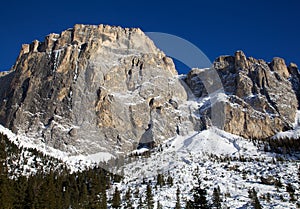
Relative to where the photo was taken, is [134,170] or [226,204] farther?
[134,170]

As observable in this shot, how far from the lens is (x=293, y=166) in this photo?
105438mm

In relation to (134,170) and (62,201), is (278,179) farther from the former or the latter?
(134,170)

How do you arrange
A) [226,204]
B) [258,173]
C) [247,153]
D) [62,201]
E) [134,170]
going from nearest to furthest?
[226,204] < [62,201] < [258,173] < [134,170] < [247,153]

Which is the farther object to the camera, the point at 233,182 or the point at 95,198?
the point at 233,182

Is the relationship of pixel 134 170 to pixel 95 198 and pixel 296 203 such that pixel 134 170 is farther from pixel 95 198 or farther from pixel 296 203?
pixel 296 203

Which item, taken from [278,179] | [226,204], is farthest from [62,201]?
[278,179]

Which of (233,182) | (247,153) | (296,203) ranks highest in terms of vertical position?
(247,153)

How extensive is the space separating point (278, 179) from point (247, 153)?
96.7 m

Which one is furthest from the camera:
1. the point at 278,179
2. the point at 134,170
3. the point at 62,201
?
the point at 134,170

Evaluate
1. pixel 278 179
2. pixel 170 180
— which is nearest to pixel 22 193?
pixel 170 180

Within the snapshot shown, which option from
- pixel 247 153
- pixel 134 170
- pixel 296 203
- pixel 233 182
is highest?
pixel 247 153

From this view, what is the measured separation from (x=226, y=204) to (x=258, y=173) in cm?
3985

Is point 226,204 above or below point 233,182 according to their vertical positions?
below

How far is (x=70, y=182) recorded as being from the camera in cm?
10544
